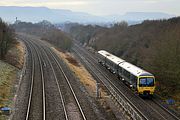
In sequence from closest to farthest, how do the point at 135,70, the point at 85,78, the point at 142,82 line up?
1. the point at 142,82
2. the point at 135,70
3. the point at 85,78

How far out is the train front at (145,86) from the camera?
1415 inches

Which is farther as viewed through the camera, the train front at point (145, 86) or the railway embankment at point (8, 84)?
the train front at point (145, 86)

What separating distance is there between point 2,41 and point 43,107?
27324 mm

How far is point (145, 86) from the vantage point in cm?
3600

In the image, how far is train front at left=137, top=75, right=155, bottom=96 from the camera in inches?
1415

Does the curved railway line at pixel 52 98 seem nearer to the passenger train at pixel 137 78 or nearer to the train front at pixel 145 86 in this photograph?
the passenger train at pixel 137 78

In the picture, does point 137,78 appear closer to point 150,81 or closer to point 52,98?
point 150,81

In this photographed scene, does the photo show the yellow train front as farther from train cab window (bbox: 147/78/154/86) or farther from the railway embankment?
the railway embankment

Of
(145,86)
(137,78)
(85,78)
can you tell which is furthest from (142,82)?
(85,78)

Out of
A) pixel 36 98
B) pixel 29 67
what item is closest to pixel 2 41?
pixel 29 67

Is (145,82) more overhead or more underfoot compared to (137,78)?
more underfoot

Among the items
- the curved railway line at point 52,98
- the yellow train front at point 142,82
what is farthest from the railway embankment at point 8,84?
the yellow train front at point 142,82

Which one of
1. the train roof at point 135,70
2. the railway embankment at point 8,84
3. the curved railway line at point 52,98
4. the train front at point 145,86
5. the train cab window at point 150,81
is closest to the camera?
the railway embankment at point 8,84

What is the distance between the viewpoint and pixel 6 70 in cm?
4300
